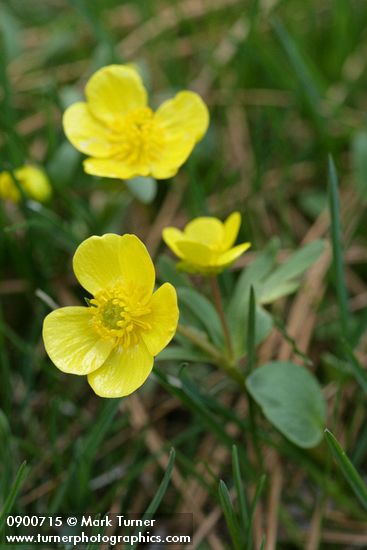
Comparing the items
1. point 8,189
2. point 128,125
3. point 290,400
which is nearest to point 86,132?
point 128,125

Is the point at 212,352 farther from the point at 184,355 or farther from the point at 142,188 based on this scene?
the point at 142,188

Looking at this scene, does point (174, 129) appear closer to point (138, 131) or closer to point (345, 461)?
point (138, 131)

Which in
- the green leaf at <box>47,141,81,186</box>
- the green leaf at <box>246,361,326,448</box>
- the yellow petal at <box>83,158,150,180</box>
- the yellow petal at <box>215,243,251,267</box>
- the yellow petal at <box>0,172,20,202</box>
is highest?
the yellow petal at <box>83,158,150,180</box>

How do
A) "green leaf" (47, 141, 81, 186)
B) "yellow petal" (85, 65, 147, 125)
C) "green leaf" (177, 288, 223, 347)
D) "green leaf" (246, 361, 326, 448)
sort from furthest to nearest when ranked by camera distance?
"green leaf" (47, 141, 81, 186) < "yellow petal" (85, 65, 147, 125) < "green leaf" (177, 288, 223, 347) < "green leaf" (246, 361, 326, 448)

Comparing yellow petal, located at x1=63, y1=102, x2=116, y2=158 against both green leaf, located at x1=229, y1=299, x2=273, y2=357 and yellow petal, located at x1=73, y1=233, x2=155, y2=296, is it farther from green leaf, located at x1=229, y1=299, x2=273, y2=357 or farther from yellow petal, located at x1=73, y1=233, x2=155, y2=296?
green leaf, located at x1=229, y1=299, x2=273, y2=357

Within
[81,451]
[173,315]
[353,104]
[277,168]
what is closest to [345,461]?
[173,315]

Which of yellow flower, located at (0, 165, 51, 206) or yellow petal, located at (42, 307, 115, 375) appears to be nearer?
yellow petal, located at (42, 307, 115, 375)

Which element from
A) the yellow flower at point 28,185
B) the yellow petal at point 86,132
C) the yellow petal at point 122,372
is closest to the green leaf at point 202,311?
the yellow petal at point 122,372

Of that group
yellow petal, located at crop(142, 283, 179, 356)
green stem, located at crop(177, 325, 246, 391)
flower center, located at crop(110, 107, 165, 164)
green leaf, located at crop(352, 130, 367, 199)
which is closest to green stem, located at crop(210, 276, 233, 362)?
green stem, located at crop(177, 325, 246, 391)
